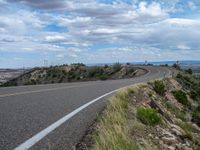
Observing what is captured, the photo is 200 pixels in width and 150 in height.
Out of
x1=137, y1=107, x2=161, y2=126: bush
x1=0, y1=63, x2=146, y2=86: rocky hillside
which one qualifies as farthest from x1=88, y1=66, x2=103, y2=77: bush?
x1=137, y1=107, x2=161, y2=126: bush

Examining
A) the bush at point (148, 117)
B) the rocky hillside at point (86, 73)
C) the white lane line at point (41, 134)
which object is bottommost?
the rocky hillside at point (86, 73)

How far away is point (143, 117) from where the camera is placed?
9.45 meters

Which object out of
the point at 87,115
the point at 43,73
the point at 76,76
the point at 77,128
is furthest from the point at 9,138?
the point at 43,73

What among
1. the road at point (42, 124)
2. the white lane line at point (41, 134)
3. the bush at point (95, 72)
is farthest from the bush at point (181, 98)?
the bush at point (95, 72)

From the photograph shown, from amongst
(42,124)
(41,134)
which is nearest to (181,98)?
(42,124)

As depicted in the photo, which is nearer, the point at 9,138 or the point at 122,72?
the point at 9,138

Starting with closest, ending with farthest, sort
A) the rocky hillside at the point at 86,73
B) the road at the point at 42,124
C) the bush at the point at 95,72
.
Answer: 1. the road at the point at 42,124
2. the rocky hillside at the point at 86,73
3. the bush at the point at 95,72

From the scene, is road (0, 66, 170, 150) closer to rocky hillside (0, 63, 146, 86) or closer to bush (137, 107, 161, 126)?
bush (137, 107, 161, 126)

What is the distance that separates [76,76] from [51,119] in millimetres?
60822

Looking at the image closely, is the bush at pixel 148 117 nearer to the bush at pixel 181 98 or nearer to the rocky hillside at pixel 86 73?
the bush at pixel 181 98

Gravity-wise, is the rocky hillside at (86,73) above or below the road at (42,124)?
below

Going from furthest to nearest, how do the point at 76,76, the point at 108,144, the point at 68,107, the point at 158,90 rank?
the point at 76,76
the point at 158,90
the point at 68,107
the point at 108,144

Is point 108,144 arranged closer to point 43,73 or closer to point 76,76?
point 76,76

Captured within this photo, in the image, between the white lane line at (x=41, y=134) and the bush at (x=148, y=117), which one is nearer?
the white lane line at (x=41, y=134)
